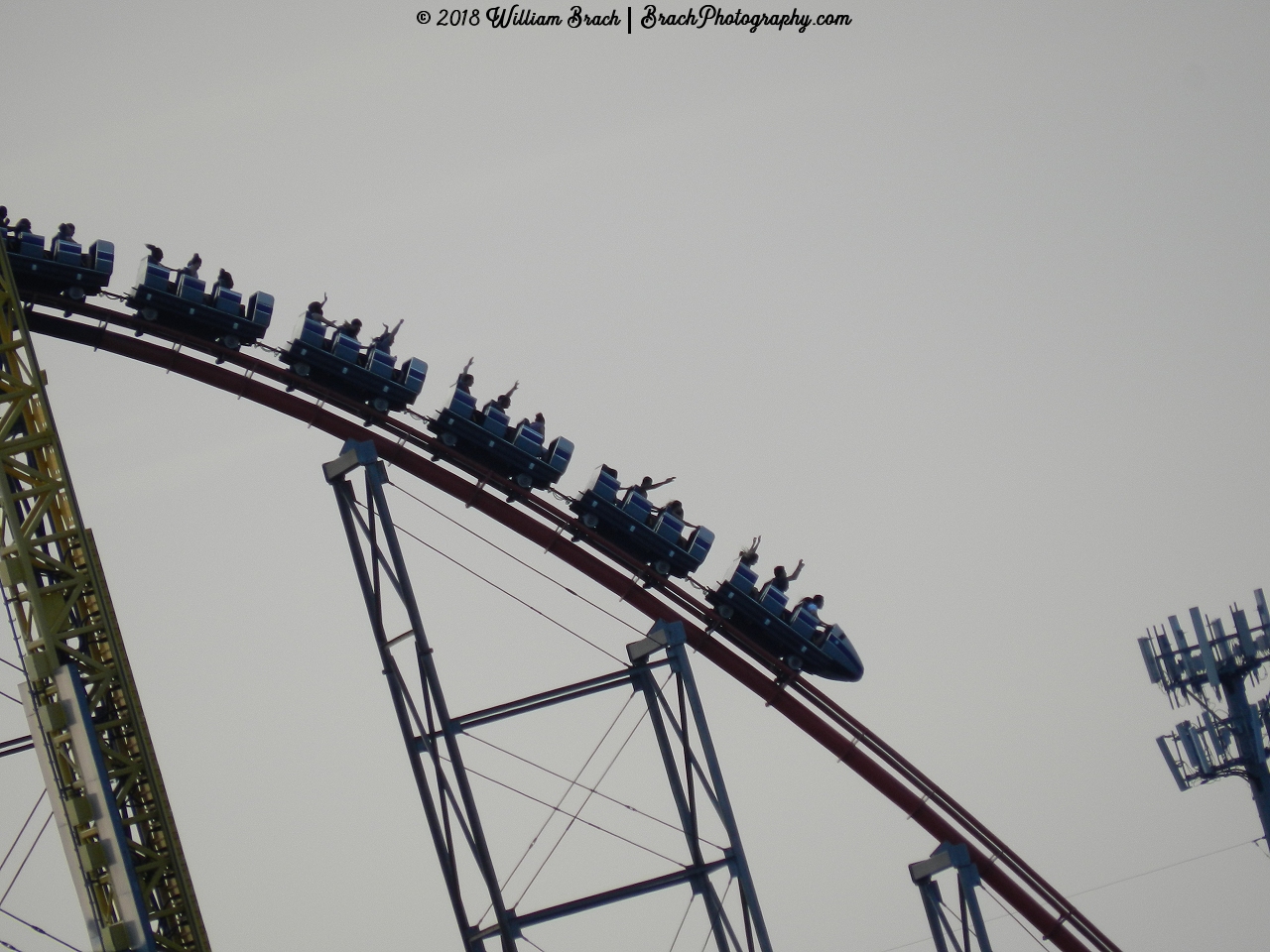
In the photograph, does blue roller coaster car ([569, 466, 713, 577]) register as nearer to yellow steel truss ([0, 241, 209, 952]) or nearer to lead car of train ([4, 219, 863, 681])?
lead car of train ([4, 219, 863, 681])

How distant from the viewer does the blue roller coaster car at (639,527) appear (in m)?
17.8

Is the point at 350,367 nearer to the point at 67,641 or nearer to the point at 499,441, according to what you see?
the point at 499,441

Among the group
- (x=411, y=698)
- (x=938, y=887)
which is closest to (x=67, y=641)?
(x=411, y=698)

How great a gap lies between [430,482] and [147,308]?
4244 millimetres

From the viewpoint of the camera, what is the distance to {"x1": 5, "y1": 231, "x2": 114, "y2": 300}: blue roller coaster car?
661 inches

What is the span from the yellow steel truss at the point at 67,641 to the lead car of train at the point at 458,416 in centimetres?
160

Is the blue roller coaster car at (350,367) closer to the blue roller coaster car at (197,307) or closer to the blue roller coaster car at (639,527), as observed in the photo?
the blue roller coaster car at (197,307)

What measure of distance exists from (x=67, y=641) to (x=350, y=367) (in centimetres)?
485

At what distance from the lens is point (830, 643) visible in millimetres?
18359

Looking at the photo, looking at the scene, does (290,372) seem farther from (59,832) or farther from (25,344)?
(59,832)

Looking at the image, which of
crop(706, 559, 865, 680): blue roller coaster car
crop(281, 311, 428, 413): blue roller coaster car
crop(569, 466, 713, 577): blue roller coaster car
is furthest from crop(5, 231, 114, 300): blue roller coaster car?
crop(706, 559, 865, 680): blue roller coaster car

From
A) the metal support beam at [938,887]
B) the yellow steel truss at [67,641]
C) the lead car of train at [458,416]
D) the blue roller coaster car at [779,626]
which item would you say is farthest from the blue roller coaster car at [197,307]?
the metal support beam at [938,887]

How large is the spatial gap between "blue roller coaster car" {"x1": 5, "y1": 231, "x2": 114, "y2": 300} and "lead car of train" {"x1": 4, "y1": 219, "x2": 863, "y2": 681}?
0.5 inches

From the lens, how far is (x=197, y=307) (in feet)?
56.6
